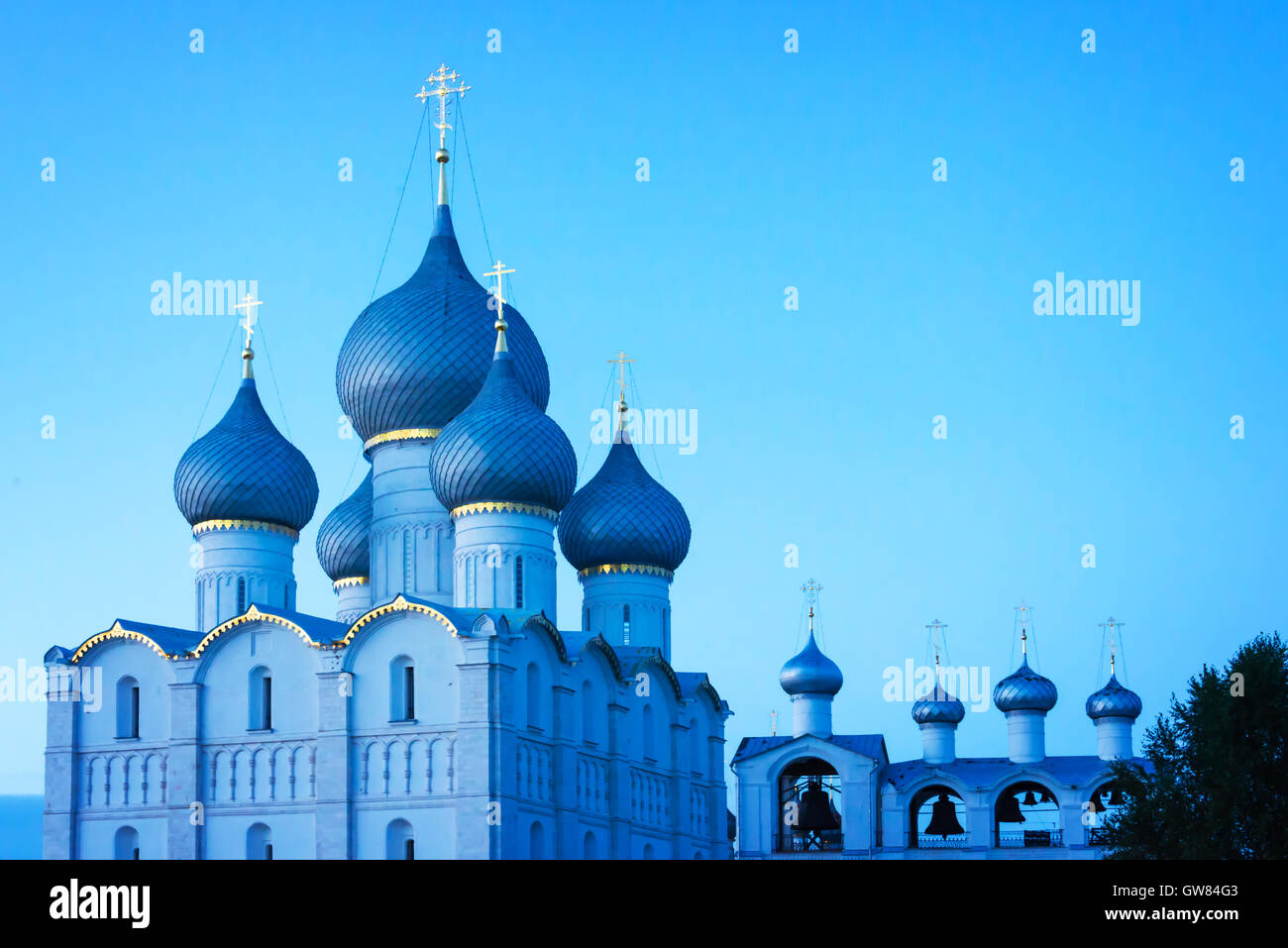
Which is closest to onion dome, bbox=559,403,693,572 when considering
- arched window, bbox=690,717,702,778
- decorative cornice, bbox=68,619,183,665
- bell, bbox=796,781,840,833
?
arched window, bbox=690,717,702,778

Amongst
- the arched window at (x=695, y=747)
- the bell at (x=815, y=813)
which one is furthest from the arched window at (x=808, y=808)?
the arched window at (x=695, y=747)

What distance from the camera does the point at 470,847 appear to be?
29.2m

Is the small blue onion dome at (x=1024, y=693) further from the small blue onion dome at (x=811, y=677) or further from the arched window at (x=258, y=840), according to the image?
the arched window at (x=258, y=840)

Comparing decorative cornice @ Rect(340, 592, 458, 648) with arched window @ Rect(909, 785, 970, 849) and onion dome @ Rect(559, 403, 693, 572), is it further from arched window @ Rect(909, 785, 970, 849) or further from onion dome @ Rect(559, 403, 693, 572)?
arched window @ Rect(909, 785, 970, 849)

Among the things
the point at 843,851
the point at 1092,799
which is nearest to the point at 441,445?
the point at 843,851

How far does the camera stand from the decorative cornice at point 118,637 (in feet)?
106

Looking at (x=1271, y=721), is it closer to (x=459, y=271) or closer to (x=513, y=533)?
(x=513, y=533)

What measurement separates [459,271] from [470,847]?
12453 mm

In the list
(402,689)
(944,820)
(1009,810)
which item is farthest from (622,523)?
(1009,810)

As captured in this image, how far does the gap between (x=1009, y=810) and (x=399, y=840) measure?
2532cm

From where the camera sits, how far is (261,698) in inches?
1246

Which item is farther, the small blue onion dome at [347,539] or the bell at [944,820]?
the bell at [944,820]

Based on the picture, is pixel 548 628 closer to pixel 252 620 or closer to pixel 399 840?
pixel 399 840

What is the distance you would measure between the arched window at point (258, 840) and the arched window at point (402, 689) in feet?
9.97
